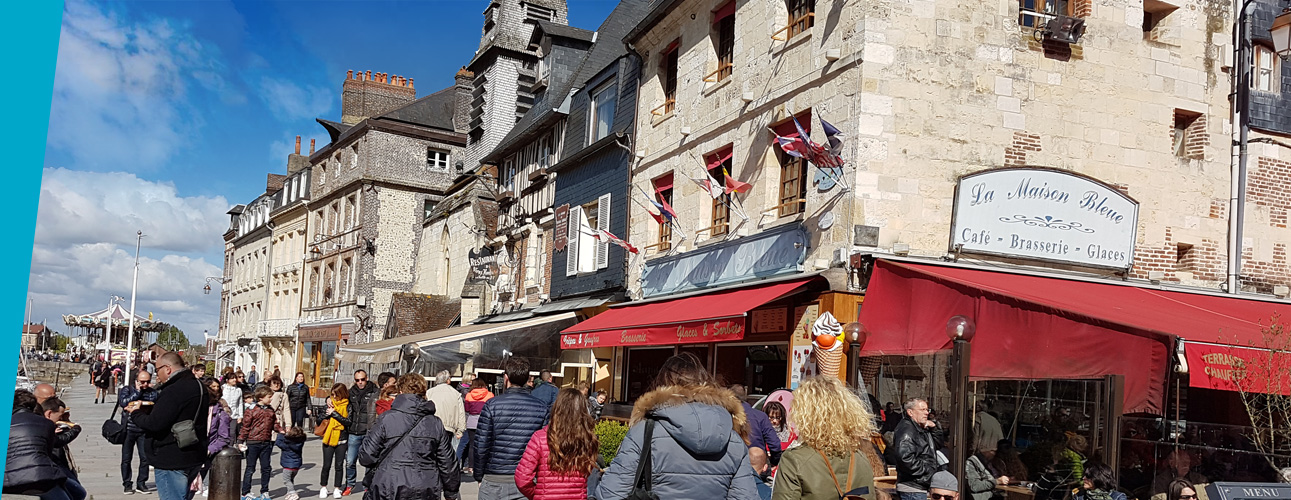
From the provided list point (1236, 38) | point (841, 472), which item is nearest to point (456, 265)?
point (1236, 38)

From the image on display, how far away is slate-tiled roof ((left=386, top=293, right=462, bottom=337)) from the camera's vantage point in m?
27.2

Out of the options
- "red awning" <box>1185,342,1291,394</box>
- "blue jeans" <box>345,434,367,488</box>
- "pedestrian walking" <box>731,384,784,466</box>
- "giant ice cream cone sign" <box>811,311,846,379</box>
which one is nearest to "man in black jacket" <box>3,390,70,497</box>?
"pedestrian walking" <box>731,384,784,466</box>

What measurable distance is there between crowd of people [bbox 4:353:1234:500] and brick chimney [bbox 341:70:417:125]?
2905 centimetres

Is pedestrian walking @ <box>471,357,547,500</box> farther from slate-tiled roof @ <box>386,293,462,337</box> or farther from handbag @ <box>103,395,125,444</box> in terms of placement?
slate-tiled roof @ <box>386,293,462,337</box>

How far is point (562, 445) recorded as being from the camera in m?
5.22

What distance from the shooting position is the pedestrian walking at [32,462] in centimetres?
500

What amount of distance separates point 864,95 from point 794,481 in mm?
7549

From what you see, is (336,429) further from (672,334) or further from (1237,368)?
(1237,368)

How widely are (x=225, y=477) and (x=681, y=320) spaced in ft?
19.7

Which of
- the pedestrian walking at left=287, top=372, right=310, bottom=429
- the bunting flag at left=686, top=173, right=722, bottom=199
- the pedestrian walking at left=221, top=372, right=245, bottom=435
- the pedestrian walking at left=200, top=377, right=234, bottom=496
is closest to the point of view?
the pedestrian walking at left=200, top=377, right=234, bottom=496

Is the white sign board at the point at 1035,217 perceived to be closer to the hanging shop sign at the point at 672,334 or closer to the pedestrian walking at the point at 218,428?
the hanging shop sign at the point at 672,334

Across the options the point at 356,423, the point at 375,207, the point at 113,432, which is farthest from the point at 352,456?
the point at 375,207

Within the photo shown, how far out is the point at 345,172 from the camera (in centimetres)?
3559

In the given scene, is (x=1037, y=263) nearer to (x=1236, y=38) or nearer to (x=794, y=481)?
(x=1236, y=38)
